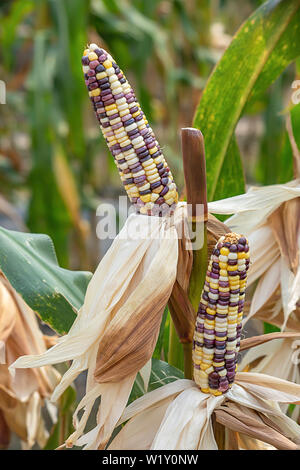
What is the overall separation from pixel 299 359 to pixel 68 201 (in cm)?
122

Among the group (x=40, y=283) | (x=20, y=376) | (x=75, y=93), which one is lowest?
(x=20, y=376)

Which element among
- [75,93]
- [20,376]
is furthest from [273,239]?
[75,93]

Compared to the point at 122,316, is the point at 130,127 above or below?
above

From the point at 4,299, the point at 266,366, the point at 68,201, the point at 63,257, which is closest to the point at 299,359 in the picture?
the point at 266,366

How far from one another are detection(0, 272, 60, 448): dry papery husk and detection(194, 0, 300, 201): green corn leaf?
22 centimetres

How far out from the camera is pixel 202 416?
0.37 metres

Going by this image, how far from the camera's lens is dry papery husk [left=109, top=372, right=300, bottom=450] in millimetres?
366

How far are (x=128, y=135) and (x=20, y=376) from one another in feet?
1.02

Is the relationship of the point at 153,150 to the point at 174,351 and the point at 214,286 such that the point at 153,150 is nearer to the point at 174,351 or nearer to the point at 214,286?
the point at 214,286

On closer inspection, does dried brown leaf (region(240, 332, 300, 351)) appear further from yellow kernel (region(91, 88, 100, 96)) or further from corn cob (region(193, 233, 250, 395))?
yellow kernel (region(91, 88, 100, 96))

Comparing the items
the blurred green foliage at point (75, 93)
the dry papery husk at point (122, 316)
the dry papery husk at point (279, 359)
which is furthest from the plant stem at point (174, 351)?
the blurred green foliage at point (75, 93)

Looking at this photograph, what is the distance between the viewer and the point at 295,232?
0.48 meters

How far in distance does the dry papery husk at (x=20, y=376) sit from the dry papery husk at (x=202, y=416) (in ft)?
0.52

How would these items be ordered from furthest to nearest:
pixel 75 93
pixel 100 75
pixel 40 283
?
pixel 75 93 → pixel 40 283 → pixel 100 75
